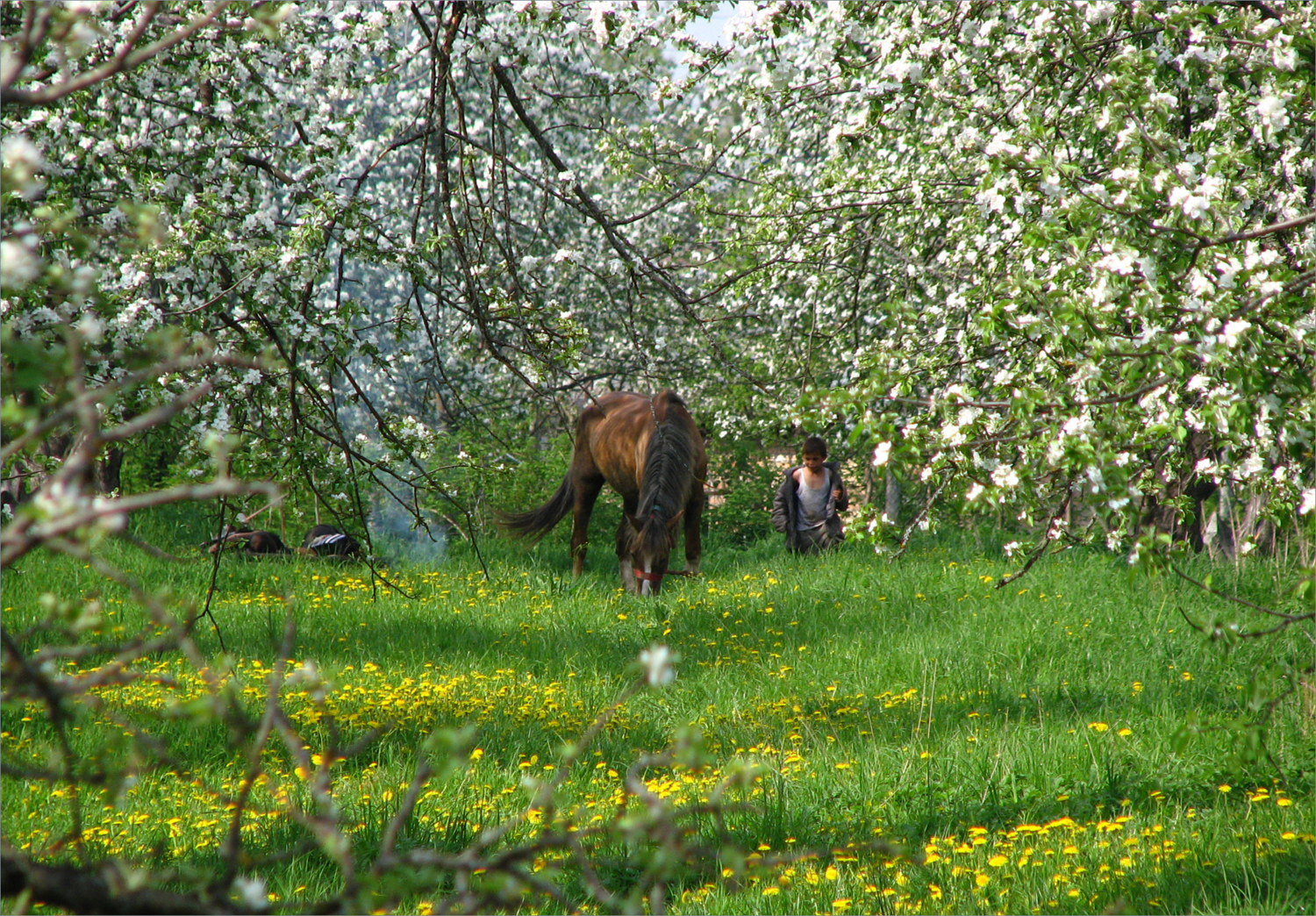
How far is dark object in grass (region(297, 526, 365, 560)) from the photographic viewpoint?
10.8 m

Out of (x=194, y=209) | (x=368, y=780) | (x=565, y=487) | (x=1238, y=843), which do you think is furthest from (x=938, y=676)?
(x=565, y=487)

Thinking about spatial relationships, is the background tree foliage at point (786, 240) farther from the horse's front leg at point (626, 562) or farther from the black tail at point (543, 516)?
the black tail at point (543, 516)

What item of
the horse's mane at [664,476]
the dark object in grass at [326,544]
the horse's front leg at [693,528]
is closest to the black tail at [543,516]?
the horse's front leg at [693,528]

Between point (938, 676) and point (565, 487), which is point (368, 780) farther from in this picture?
point (565, 487)

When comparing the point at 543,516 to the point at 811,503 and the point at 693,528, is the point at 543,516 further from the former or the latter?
the point at 811,503

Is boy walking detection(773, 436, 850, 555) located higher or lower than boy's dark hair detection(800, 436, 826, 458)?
lower

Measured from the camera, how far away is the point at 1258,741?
260 cm

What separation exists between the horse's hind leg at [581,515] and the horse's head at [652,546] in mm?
1844

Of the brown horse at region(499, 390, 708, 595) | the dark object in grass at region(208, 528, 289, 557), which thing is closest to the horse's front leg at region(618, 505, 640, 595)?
the brown horse at region(499, 390, 708, 595)

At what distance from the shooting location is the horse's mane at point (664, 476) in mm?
9102

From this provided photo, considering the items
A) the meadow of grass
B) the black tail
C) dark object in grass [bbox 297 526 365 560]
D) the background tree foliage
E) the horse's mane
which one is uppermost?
the background tree foliage

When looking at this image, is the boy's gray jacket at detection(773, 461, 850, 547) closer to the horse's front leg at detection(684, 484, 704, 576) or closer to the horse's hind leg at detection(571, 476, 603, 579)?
the horse's front leg at detection(684, 484, 704, 576)

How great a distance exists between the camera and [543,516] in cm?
1160

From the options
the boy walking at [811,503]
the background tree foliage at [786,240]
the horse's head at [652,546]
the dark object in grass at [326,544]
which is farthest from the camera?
the boy walking at [811,503]
